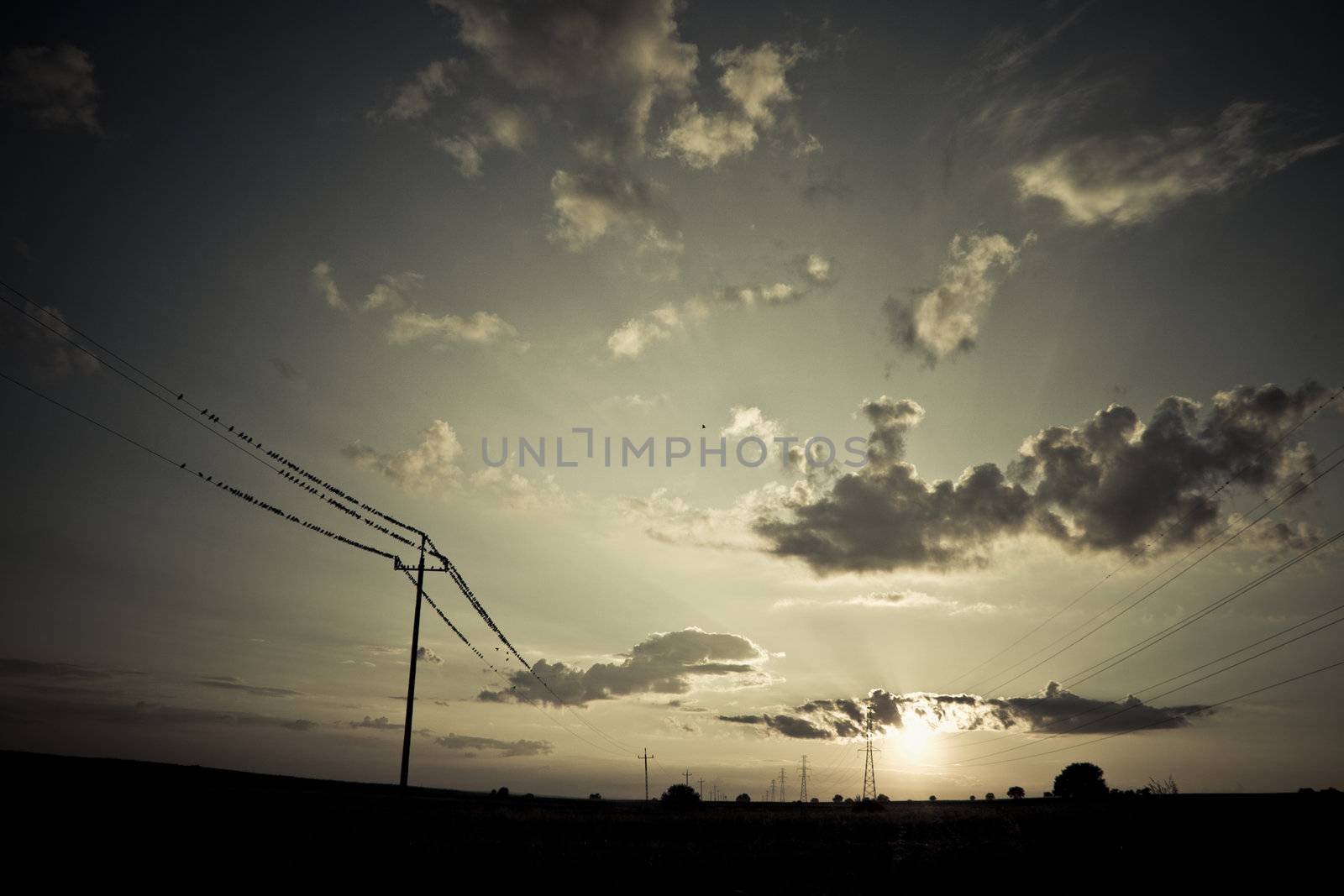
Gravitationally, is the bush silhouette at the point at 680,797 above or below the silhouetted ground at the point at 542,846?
below

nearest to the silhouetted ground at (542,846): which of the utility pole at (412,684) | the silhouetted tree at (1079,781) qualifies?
the utility pole at (412,684)

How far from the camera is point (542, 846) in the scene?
1875 centimetres

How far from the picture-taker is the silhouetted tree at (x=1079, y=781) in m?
99.1

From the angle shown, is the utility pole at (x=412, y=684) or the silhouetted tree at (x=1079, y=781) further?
the silhouetted tree at (x=1079, y=781)

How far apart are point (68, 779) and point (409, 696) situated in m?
18.3

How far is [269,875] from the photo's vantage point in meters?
12.1

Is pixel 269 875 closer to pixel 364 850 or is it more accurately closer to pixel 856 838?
pixel 364 850

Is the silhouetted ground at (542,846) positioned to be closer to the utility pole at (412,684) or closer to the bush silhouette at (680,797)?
the utility pole at (412,684)

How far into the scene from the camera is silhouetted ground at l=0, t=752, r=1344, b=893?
12.9m

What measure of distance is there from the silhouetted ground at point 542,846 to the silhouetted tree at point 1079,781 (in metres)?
88.8

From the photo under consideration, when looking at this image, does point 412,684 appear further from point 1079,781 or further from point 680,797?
point 1079,781

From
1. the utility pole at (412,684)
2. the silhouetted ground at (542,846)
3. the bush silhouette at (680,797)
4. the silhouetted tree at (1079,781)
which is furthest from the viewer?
the silhouetted tree at (1079,781)

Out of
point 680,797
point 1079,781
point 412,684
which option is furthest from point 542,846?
point 1079,781

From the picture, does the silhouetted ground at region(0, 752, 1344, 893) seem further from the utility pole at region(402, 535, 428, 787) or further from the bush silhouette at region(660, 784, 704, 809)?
the bush silhouette at region(660, 784, 704, 809)
